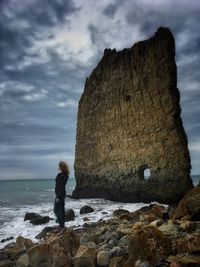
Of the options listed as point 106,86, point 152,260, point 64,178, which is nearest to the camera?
point 152,260

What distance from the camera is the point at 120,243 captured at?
25.7ft

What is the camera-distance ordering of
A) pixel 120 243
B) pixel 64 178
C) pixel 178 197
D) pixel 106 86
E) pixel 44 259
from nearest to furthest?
pixel 44 259 → pixel 120 243 → pixel 64 178 → pixel 178 197 → pixel 106 86

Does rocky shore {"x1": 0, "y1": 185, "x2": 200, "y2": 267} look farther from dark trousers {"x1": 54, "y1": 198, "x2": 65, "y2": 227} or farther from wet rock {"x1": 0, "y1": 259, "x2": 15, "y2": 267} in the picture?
dark trousers {"x1": 54, "y1": 198, "x2": 65, "y2": 227}

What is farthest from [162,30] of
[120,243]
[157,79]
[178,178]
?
[120,243]

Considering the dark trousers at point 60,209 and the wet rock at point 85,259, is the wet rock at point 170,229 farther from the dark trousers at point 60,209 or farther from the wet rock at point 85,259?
the dark trousers at point 60,209

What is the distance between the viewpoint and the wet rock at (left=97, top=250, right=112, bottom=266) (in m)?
6.75

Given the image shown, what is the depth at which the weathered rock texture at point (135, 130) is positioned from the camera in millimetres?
19594

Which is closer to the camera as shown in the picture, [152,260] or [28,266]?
[152,260]

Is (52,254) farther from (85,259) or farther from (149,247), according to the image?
(149,247)

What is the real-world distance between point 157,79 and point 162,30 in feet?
10.3

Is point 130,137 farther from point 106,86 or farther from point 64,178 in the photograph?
point 64,178

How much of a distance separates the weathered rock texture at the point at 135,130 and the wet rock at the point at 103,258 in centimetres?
1244

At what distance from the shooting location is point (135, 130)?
72.5 feet

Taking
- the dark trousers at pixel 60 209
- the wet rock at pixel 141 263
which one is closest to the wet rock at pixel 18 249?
the dark trousers at pixel 60 209
